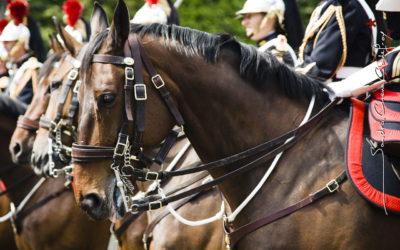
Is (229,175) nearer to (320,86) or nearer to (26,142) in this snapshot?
(320,86)

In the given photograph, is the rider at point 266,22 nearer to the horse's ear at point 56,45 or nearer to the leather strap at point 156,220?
the horse's ear at point 56,45

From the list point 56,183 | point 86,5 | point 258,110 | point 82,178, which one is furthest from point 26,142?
point 86,5

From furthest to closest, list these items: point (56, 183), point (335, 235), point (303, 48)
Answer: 1. point (56, 183)
2. point (303, 48)
3. point (335, 235)

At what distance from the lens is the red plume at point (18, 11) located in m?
8.79

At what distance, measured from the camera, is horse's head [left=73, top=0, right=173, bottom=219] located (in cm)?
342

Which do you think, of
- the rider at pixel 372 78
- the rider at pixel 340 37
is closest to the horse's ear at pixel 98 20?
the rider at pixel 340 37

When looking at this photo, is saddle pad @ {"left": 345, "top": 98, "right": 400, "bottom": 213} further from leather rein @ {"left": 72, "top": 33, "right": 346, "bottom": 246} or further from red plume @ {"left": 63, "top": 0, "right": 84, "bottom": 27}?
red plume @ {"left": 63, "top": 0, "right": 84, "bottom": 27}

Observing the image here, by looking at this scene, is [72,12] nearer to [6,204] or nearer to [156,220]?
[6,204]

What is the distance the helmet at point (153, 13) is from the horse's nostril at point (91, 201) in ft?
11.6

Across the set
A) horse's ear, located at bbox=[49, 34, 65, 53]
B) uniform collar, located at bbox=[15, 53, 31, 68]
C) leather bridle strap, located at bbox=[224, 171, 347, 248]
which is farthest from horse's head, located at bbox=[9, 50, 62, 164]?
leather bridle strap, located at bbox=[224, 171, 347, 248]

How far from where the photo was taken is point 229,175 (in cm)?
366

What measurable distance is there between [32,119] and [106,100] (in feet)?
Result: 9.33

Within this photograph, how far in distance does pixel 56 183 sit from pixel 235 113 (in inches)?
140

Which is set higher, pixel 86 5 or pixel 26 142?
pixel 26 142
